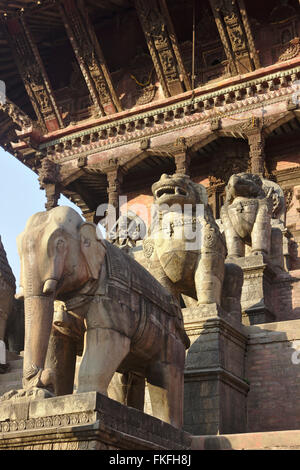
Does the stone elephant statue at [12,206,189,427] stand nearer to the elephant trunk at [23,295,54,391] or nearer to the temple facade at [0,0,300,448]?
the elephant trunk at [23,295,54,391]

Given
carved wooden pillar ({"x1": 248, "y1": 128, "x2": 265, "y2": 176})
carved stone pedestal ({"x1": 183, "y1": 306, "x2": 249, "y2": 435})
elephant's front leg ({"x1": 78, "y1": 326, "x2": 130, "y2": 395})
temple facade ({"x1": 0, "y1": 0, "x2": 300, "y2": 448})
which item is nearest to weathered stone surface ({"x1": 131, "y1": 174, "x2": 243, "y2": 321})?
carved stone pedestal ({"x1": 183, "y1": 306, "x2": 249, "y2": 435})

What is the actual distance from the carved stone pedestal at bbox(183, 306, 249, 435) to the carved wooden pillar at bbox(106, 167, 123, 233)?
589 inches

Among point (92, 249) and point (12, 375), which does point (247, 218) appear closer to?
point (12, 375)

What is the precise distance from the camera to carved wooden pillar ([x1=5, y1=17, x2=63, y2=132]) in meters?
26.0

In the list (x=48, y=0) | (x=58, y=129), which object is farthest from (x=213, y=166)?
(x=48, y=0)

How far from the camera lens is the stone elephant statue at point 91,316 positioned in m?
5.91

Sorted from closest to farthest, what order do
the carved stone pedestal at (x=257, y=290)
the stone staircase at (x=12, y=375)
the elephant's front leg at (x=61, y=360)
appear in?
the elephant's front leg at (x=61, y=360), the stone staircase at (x=12, y=375), the carved stone pedestal at (x=257, y=290)

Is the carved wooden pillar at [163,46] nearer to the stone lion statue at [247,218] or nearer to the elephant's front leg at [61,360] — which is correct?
the stone lion statue at [247,218]

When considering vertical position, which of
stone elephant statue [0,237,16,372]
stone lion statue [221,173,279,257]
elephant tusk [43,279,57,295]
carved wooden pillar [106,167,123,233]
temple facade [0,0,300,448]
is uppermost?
temple facade [0,0,300,448]

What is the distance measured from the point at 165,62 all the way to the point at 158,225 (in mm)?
15659

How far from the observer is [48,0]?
24.3 m

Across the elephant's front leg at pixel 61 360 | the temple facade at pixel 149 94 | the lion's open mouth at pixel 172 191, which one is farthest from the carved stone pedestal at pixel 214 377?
the temple facade at pixel 149 94

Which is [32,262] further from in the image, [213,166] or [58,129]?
[58,129]

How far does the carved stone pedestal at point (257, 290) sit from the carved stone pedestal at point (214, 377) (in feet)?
7.57
